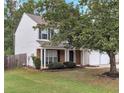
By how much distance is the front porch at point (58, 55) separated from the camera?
21.3 meters

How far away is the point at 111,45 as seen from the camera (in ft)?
37.4

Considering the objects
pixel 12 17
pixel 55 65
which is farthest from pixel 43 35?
pixel 12 17

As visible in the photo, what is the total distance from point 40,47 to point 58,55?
2554mm

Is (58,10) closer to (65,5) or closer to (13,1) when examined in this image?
(65,5)

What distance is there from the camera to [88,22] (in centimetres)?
1337

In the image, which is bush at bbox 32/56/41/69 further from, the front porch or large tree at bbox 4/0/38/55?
large tree at bbox 4/0/38/55

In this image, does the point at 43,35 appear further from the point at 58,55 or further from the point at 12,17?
the point at 12,17

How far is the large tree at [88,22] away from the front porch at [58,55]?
6.41m

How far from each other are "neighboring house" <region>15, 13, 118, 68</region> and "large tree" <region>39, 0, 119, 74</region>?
17.4 ft

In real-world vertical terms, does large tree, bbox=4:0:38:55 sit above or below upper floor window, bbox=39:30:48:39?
above

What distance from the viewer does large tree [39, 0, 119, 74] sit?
12.1 m

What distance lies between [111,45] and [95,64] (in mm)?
15105

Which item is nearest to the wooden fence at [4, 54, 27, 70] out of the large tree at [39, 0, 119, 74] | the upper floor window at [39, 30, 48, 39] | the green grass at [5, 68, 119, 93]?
the upper floor window at [39, 30, 48, 39]

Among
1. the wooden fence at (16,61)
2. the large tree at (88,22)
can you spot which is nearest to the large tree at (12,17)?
the wooden fence at (16,61)
